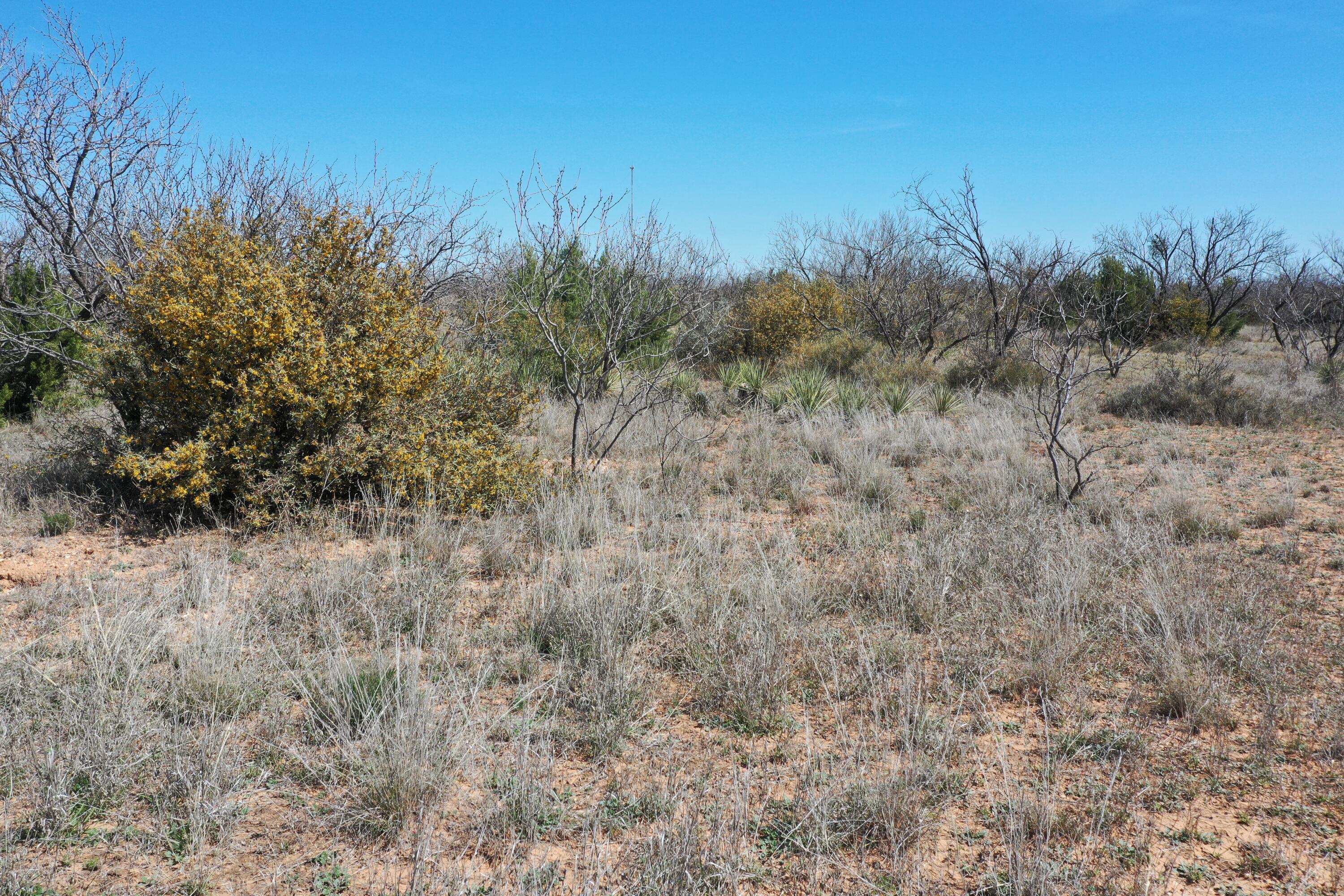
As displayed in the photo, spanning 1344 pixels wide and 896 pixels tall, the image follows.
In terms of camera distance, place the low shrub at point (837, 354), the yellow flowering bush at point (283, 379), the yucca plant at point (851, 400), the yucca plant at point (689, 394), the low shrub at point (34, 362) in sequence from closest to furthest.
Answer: the yellow flowering bush at point (283, 379) < the low shrub at point (34, 362) < the yucca plant at point (851, 400) < the yucca plant at point (689, 394) < the low shrub at point (837, 354)

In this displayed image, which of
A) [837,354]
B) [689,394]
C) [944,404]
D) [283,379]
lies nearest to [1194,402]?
[944,404]

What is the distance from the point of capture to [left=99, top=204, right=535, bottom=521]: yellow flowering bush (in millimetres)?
5230

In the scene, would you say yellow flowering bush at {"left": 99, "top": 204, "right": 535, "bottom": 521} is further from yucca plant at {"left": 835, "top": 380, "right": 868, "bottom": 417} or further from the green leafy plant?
yucca plant at {"left": 835, "top": 380, "right": 868, "bottom": 417}

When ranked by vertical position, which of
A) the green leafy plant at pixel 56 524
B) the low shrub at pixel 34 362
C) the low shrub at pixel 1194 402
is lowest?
the green leafy plant at pixel 56 524

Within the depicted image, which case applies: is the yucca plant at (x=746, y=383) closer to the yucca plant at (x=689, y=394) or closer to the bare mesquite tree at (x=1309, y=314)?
the yucca plant at (x=689, y=394)

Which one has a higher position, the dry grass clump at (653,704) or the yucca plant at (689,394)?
the yucca plant at (689,394)

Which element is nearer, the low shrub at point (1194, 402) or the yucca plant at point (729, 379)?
the low shrub at point (1194, 402)

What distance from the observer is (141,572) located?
4.69m

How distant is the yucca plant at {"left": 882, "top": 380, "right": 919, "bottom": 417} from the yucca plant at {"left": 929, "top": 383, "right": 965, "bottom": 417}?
0.25 meters

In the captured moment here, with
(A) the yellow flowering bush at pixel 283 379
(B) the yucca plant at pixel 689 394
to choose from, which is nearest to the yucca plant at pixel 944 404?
(B) the yucca plant at pixel 689 394

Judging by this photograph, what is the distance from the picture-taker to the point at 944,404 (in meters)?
11.1

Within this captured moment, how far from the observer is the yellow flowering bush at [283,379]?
206 inches

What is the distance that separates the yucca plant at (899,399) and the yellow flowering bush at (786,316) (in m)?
4.76

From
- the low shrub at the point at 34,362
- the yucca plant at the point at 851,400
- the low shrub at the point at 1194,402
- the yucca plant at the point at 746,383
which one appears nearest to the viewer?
the low shrub at the point at 34,362
